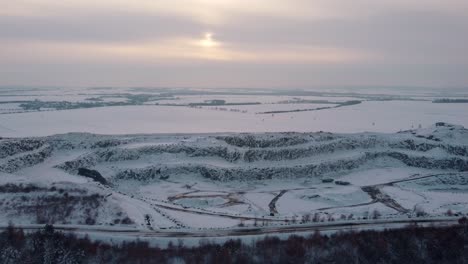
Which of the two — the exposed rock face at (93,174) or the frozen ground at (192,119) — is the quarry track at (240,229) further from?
the frozen ground at (192,119)

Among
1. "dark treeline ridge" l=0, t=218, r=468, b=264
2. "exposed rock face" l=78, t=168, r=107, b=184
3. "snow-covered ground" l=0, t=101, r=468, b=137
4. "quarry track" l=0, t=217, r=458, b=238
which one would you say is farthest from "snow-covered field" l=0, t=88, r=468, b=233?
"dark treeline ridge" l=0, t=218, r=468, b=264

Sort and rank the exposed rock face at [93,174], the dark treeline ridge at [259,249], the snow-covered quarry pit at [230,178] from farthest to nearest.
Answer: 1. the exposed rock face at [93,174]
2. the snow-covered quarry pit at [230,178]
3. the dark treeline ridge at [259,249]

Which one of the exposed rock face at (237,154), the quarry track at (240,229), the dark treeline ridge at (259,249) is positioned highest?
the exposed rock face at (237,154)

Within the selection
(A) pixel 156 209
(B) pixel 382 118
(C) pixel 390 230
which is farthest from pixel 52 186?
(B) pixel 382 118

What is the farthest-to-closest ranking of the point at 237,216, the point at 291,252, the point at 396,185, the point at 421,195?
the point at 396,185 < the point at 421,195 < the point at 237,216 < the point at 291,252

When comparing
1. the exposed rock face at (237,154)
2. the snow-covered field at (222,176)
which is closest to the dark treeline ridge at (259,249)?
the snow-covered field at (222,176)

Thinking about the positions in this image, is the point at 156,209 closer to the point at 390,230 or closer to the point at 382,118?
the point at 390,230
